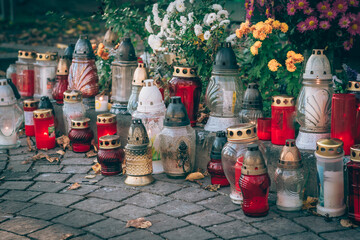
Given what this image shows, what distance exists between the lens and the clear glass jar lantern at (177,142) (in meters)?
4.29

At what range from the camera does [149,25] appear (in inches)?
213

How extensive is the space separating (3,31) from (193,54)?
787 cm

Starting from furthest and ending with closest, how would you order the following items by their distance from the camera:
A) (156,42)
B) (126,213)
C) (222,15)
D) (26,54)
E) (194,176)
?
(26,54)
(156,42)
(222,15)
(194,176)
(126,213)

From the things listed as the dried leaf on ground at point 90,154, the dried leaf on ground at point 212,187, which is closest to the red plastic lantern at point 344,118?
the dried leaf on ground at point 212,187

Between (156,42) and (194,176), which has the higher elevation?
(156,42)

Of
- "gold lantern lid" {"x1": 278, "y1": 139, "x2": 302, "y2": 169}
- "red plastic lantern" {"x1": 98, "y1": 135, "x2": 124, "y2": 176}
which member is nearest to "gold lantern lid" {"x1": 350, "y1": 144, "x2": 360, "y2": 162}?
"gold lantern lid" {"x1": 278, "y1": 139, "x2": 302, "y2": 169}

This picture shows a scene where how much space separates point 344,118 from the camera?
3836mm

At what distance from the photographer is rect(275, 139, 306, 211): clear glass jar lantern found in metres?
3.69

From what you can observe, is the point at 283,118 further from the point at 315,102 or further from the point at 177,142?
the point at 177,142

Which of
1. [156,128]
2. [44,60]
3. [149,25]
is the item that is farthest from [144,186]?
[44,60]

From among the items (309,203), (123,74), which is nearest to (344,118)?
(309,203)

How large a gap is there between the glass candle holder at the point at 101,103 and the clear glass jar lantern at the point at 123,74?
0.32 feet

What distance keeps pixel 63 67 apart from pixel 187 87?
5.63 ft

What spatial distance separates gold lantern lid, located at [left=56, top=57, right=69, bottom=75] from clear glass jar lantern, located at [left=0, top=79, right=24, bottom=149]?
1.91 ft
